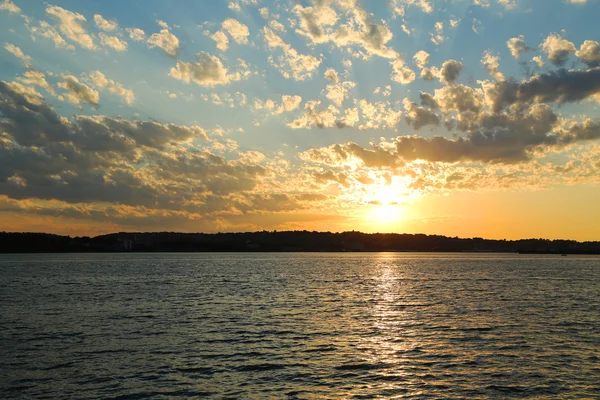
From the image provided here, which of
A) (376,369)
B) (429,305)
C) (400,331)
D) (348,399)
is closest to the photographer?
(348,399)

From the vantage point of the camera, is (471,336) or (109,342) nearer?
(109,342)

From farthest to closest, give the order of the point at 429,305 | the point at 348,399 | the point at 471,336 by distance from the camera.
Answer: the point at 429,305 → the point at 471,336 → the point at 348,399

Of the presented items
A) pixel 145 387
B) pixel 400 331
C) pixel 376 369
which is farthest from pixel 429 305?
pixel 145 387

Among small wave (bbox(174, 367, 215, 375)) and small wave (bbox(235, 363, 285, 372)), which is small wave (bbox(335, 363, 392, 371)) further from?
small wave (bbox(174, 367, 215, 375))

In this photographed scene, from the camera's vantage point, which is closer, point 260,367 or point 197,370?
point 197,370

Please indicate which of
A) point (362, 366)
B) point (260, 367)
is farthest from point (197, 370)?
point (362, 366)

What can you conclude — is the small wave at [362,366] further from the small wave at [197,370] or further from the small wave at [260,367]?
the small wave at [197,370]

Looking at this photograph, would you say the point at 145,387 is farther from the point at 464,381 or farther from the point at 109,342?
the point at 464,381

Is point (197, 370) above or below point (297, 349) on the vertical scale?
below

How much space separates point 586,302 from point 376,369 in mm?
54461

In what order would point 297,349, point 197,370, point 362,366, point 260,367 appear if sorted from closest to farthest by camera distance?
point 197,370 → point 260,367 → point 362,366 → point 297,349

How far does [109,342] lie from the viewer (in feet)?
134

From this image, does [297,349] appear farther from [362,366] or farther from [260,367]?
[362,366]

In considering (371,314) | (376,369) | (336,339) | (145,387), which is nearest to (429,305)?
(371,314)
